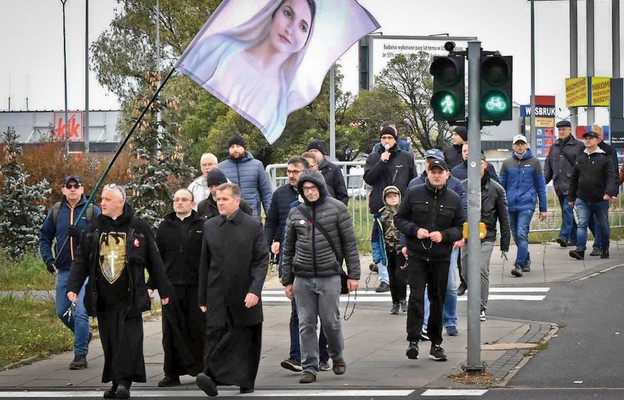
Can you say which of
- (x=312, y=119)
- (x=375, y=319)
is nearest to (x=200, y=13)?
(x=312, y=119)

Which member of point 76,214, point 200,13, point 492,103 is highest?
point 200,13

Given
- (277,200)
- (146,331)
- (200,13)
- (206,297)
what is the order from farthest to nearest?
(200,13), (146,331), (277,200), (206,297)

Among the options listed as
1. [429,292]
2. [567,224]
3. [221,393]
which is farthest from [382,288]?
[221,393]

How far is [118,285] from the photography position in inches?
469

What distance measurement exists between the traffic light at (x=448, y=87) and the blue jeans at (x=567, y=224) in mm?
10386

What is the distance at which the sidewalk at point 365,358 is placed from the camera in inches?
490

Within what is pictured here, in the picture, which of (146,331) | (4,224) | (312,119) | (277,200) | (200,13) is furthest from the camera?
(200,13)

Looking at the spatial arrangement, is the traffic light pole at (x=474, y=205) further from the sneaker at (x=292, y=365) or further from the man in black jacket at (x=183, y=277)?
the man in black jacket at (x=183, y=277)

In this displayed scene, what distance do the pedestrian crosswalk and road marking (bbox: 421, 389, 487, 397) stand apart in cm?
614

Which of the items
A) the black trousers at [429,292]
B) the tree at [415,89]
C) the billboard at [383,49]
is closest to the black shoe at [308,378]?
the black trousers at [429,292]

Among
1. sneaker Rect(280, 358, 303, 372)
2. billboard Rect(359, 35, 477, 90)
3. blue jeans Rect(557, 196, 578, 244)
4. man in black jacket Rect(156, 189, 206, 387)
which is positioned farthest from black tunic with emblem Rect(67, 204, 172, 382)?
billboard Rect(359, 35, 477, 90)

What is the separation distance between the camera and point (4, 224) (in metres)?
24.5

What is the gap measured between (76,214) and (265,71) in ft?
7.70

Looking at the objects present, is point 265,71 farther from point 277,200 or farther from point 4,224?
point 4,224
